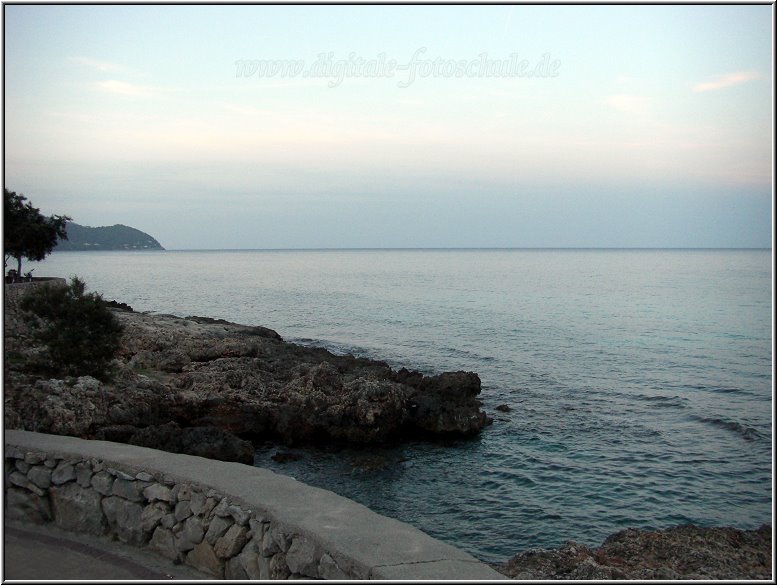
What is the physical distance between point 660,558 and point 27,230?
34963 mm

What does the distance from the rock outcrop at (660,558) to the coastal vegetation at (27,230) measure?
32.4 metres

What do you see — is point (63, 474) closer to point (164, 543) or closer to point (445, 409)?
point (164, 543)

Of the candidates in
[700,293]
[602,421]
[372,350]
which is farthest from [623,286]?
[602,421]

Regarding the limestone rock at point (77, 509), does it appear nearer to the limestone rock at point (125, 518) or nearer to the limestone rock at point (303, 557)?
the limestone rock at point (125, 518)

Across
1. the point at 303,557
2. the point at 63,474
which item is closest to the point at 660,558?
the point at 303,557

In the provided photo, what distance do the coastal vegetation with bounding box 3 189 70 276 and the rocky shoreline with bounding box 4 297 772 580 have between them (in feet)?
35.9

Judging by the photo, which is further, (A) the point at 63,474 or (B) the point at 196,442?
(B) the point at 196,442

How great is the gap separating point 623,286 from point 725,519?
269 ft

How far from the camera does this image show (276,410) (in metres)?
18.8

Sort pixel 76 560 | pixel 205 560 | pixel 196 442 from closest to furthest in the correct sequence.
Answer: pixel 205 560 < pixel 76 560 < pixel 196 442

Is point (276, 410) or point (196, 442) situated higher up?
point (196, 442)

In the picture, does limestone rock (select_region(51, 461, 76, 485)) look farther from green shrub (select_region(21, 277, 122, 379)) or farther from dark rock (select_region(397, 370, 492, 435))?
dark rock (select_region(397, 370, 492, 435))

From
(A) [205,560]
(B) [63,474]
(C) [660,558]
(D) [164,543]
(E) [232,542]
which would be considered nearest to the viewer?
(E) [232,542]

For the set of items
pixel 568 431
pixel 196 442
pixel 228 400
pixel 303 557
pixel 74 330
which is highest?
pixel 74 330
